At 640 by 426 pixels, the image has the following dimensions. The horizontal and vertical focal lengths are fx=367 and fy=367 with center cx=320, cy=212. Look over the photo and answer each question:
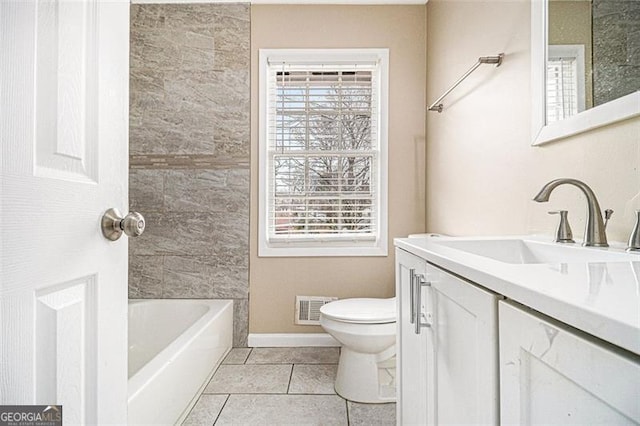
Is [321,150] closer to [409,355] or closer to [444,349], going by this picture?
[409,355]

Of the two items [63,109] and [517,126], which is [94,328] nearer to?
[63,109]

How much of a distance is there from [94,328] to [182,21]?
2571 mm

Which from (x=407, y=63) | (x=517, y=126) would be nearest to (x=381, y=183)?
(x=407, y=63)

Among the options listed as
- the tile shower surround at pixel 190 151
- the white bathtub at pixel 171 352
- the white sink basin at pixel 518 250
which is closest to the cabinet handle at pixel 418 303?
the white sink basin at pixel 518 250

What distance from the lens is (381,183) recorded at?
2627 millimetres

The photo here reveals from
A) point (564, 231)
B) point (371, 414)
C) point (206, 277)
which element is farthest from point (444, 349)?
point (206, 277)

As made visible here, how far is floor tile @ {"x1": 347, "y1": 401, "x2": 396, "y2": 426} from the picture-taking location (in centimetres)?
166

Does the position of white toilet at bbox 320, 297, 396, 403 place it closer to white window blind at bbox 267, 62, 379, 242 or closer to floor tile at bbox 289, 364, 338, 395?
floor tile at bbox 289, 364, 338, 395

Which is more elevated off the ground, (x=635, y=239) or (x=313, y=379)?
(x=635, y=239)

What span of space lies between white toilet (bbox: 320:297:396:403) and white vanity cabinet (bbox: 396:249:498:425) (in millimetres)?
482

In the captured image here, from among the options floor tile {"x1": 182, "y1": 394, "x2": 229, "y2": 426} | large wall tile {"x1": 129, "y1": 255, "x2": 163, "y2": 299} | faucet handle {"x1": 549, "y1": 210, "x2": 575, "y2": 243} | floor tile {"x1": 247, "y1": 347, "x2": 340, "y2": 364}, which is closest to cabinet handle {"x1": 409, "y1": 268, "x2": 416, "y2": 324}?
faucet handle {"x1": 549, "y1": 210, "x2": 575, "y2": 243}

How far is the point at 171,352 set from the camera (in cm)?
167

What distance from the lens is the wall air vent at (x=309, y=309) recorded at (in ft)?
8.54

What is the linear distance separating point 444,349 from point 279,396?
4.26ft
